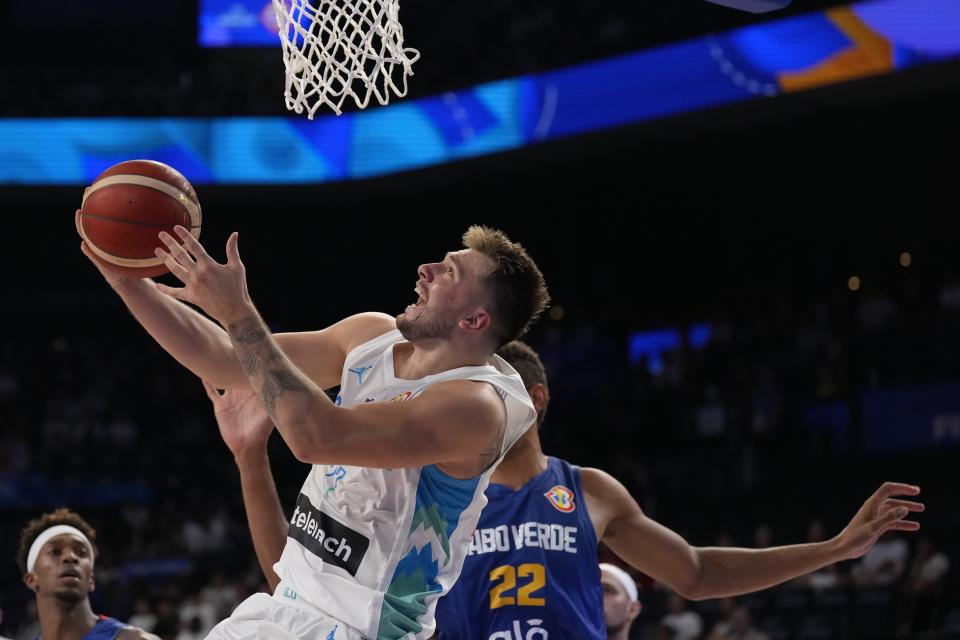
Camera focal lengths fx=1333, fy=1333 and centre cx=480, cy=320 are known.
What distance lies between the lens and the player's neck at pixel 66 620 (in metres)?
5.38

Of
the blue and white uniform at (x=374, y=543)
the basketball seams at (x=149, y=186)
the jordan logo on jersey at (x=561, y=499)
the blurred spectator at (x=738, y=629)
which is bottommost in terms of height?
the blurred spectator at (x=738, y=629)

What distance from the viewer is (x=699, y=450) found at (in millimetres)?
13844

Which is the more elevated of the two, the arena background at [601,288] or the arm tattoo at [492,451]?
the arm tattoo at [492,451]

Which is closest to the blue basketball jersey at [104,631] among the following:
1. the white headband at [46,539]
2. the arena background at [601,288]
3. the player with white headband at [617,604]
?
the white headband at [46,539]

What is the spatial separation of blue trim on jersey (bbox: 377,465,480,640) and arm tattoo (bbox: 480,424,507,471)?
5 cm

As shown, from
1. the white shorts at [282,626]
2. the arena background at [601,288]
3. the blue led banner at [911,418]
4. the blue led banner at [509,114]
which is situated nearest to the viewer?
the white shorts at [282,626]

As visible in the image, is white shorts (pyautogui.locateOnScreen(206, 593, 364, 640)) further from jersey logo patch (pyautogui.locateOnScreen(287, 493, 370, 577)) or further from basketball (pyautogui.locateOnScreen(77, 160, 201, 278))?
basketball (pyautogui.locateOnScreen(77, 160, 201, 278))

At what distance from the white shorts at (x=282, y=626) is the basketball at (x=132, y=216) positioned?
35.4 inches

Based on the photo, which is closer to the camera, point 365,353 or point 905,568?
point 365,353

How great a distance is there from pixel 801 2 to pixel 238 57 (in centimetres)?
A: 861

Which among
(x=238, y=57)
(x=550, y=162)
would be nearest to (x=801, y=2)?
(x=550, y=162)

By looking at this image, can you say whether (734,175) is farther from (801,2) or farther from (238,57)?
(238,57)

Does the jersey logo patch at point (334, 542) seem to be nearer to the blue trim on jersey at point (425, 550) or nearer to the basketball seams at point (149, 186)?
the blue trim on jersey at point (425, 550)

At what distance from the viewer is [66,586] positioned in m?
5.43
